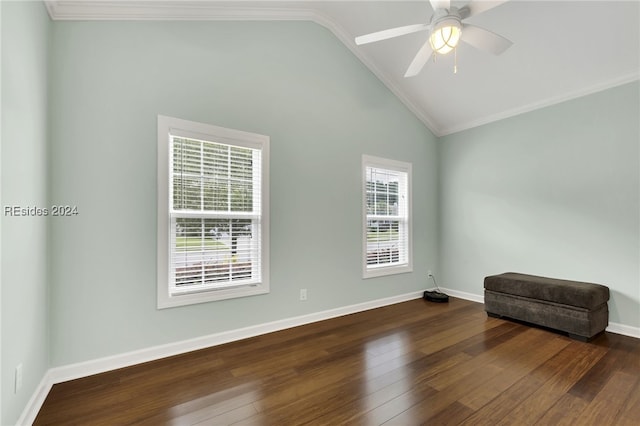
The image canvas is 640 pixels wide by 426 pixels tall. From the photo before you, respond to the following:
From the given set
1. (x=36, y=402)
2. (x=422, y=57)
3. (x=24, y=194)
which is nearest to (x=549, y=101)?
(x=422, y=57)

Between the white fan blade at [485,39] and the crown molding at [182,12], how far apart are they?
199 centimetres

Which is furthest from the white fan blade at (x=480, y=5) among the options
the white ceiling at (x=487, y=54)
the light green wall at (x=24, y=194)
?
the light green wall at (x=24, y=194)

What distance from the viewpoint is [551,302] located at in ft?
10.4

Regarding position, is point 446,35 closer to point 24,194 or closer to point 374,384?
point 374,384

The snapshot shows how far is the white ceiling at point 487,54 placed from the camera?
2.63 metres

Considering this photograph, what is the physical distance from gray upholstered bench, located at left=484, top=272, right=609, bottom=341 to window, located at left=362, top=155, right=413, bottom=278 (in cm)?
128

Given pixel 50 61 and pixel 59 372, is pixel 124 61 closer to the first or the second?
pixel 50 61

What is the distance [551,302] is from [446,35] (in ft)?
9.79

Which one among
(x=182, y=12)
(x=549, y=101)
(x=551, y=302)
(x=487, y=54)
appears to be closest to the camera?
(x=182, y=12)

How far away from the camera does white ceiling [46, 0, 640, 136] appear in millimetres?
2635

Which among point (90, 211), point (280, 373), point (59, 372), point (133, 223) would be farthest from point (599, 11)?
point (59, 372)

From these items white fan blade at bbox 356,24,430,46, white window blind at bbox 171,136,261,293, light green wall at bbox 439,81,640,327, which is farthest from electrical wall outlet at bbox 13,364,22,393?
light green wall at bbox 439,81,640,327

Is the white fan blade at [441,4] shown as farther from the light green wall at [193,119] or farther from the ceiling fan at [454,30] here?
the light green wall at [193,119]

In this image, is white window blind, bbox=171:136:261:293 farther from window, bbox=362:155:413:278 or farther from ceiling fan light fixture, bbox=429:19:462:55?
ceiling fan light fixture, bbox=429:19:462:55
